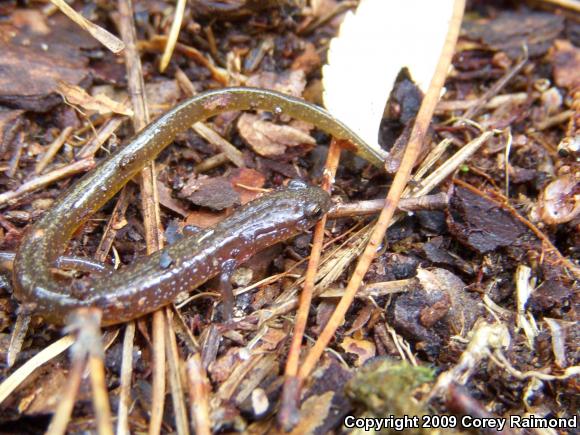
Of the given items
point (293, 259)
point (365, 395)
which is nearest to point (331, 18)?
point (293, 259)

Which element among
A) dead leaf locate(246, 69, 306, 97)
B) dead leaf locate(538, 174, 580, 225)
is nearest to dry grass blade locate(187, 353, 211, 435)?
dead leaf locate(246, 69, 306, 97)

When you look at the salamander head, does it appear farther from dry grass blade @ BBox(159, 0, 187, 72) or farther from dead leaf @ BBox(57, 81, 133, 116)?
dry grass blade @ BBox(159, 0, 187, 72)

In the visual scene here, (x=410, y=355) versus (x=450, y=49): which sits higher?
(x=450, y=49)

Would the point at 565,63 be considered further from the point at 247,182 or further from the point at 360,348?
the point at 360,348

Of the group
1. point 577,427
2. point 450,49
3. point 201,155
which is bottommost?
point 577,427

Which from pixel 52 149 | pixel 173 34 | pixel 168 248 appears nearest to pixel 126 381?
pixel 168 248

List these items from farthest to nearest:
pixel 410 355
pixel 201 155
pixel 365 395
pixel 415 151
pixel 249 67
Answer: pixel 249 67, pixel 201 155, pixel 415 151, pixel 410 355, pixel 365 395

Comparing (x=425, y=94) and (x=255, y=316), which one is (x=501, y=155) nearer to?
(x=425, y=94)
